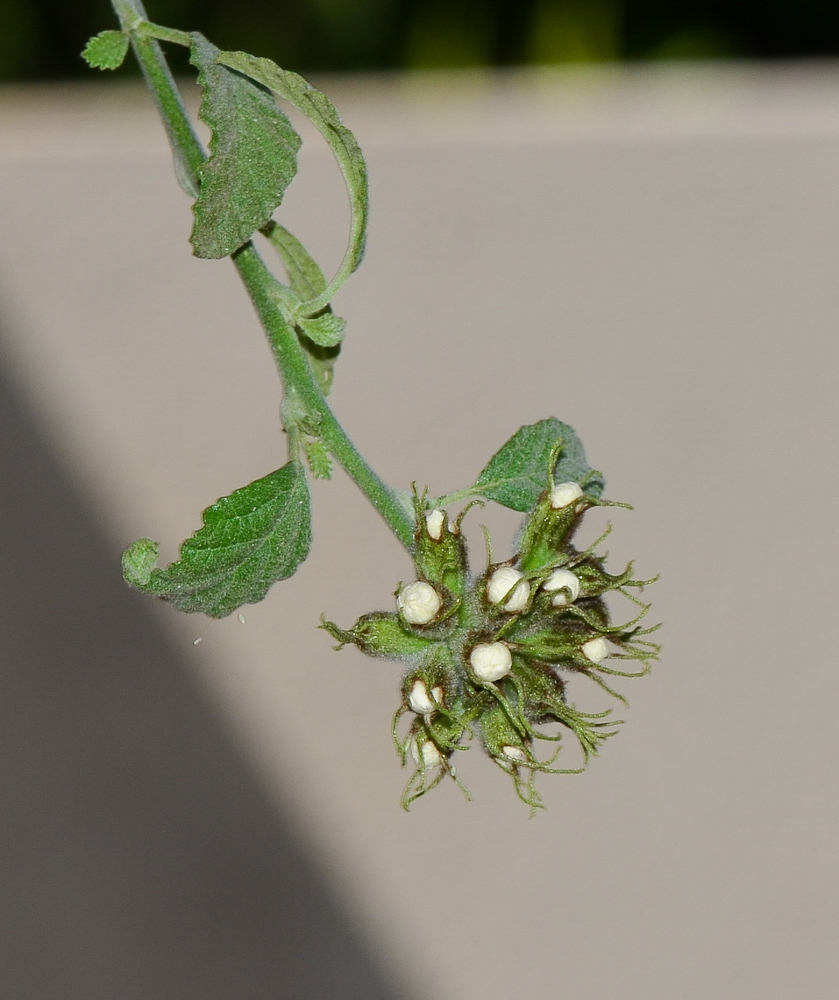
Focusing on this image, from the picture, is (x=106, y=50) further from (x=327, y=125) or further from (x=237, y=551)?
(x=237, y=551)

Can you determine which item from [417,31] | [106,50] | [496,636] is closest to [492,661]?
[496,636]

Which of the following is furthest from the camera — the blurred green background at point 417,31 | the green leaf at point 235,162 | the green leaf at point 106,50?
the blurred green background at point 417,31

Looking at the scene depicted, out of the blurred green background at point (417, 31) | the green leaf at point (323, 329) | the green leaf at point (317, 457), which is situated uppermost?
the blurred green background at point (417, 31)

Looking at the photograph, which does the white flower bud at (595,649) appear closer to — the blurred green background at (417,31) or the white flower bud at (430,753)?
the white flower bud at (430,753)

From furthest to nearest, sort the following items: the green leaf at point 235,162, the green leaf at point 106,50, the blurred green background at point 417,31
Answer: the blurred green background at point 417,31, the green leaf at point 106,50, the green leaf at point 235,162

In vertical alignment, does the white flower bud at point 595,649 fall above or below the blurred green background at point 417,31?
below

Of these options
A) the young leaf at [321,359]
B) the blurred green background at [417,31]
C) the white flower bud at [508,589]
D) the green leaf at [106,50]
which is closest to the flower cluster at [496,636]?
the white flower bud at [508,589]

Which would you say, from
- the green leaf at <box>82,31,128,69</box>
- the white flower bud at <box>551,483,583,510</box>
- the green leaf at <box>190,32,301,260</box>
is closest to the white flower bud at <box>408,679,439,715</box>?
the white flower bud at <box>551,483,583,510</box>
